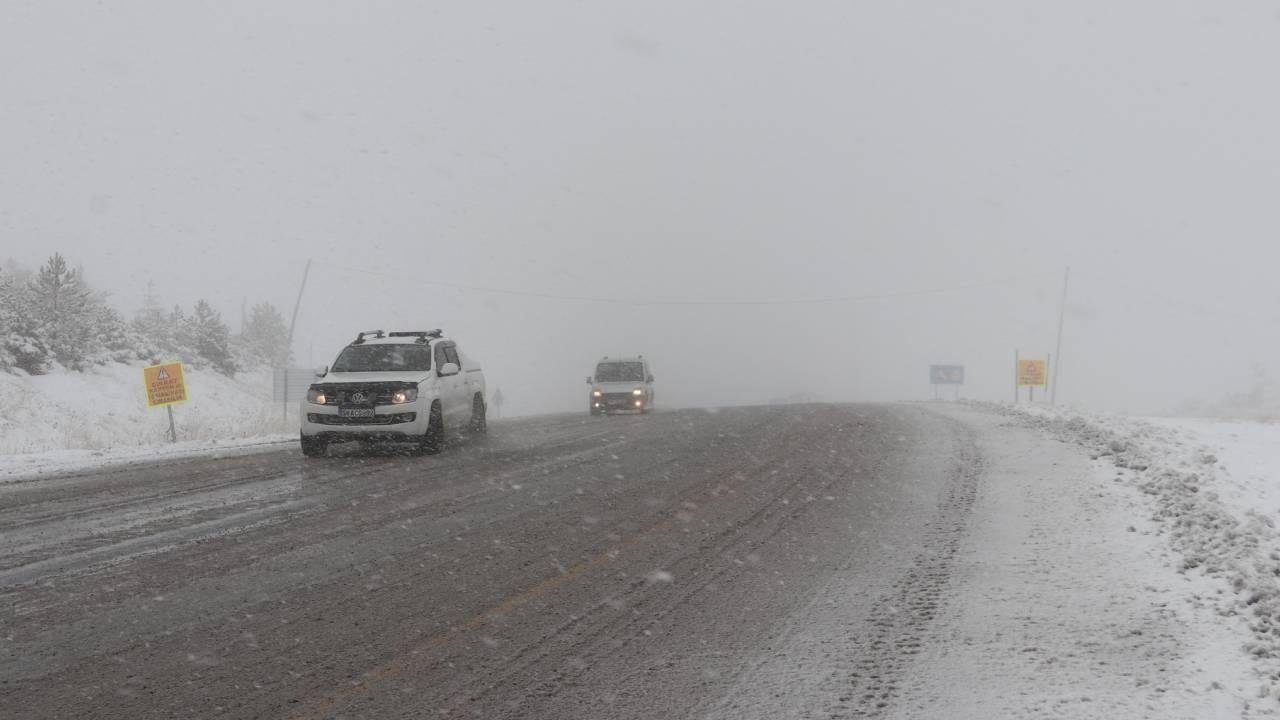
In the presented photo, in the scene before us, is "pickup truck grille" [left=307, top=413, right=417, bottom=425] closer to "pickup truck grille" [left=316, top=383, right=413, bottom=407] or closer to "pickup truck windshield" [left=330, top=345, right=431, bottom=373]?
"pickup truck grille" [left=316, top=383, right=413, bottom=407]

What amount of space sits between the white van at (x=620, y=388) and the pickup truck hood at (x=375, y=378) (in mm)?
12717

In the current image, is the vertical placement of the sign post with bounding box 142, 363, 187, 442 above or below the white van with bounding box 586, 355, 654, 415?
above

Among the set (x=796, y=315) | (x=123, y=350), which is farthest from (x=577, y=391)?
(x=123, y=350)

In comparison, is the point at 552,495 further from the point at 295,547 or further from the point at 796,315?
the point at 796,315

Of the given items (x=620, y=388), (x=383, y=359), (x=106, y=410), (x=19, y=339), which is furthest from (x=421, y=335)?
(x=19, y=339)

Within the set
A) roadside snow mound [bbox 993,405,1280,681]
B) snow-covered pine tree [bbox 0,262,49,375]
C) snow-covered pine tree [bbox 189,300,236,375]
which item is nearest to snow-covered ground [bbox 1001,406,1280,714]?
roadside snow mound [bbox 993,405,1280,681]

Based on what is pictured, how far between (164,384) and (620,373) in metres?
13.9

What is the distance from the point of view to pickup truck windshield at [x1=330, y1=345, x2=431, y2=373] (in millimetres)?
14445

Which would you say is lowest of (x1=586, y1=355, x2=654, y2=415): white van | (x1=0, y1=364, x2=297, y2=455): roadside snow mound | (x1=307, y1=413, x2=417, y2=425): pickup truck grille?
(x1=0, y1=364, x2=297, y2=455): roadside snow mound

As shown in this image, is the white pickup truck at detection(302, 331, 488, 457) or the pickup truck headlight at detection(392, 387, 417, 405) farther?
the pickup truck headlight at detection(392, 387, 417, 405)

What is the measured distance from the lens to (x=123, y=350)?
3909 centimetres

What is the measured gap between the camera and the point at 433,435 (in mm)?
13602

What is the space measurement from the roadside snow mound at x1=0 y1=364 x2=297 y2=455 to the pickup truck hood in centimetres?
886

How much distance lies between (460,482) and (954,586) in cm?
603
